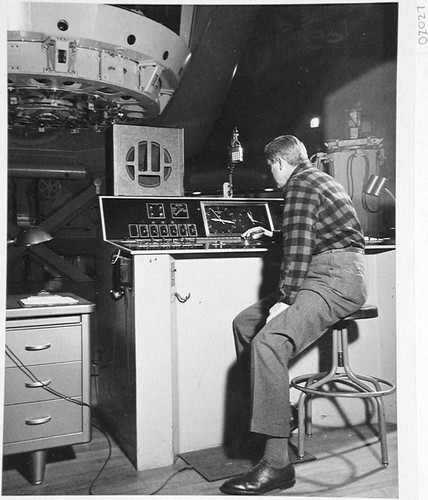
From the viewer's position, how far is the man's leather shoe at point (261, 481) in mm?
1420

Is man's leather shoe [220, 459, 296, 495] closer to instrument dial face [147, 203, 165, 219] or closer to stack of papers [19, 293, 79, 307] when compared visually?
stack of papers [19, 293, 79, 307]

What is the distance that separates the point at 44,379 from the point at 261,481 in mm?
711

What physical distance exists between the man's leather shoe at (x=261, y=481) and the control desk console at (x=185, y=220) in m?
Answer: 0.72

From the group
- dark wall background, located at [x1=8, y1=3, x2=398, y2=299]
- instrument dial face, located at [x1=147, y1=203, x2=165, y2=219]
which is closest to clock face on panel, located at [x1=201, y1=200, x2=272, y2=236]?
instrument dial face, located at [x1=147, y1=203, x2=165, y2=219]

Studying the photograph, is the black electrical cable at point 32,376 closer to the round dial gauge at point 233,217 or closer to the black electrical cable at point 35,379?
the black electrical cable at point 35,379

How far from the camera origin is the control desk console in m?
1.96

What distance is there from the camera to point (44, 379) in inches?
61.3

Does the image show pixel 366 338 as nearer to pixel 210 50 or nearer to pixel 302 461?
pixel 302 461

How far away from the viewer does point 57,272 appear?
3660 millimetres

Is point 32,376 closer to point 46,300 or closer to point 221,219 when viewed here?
point 46,300
